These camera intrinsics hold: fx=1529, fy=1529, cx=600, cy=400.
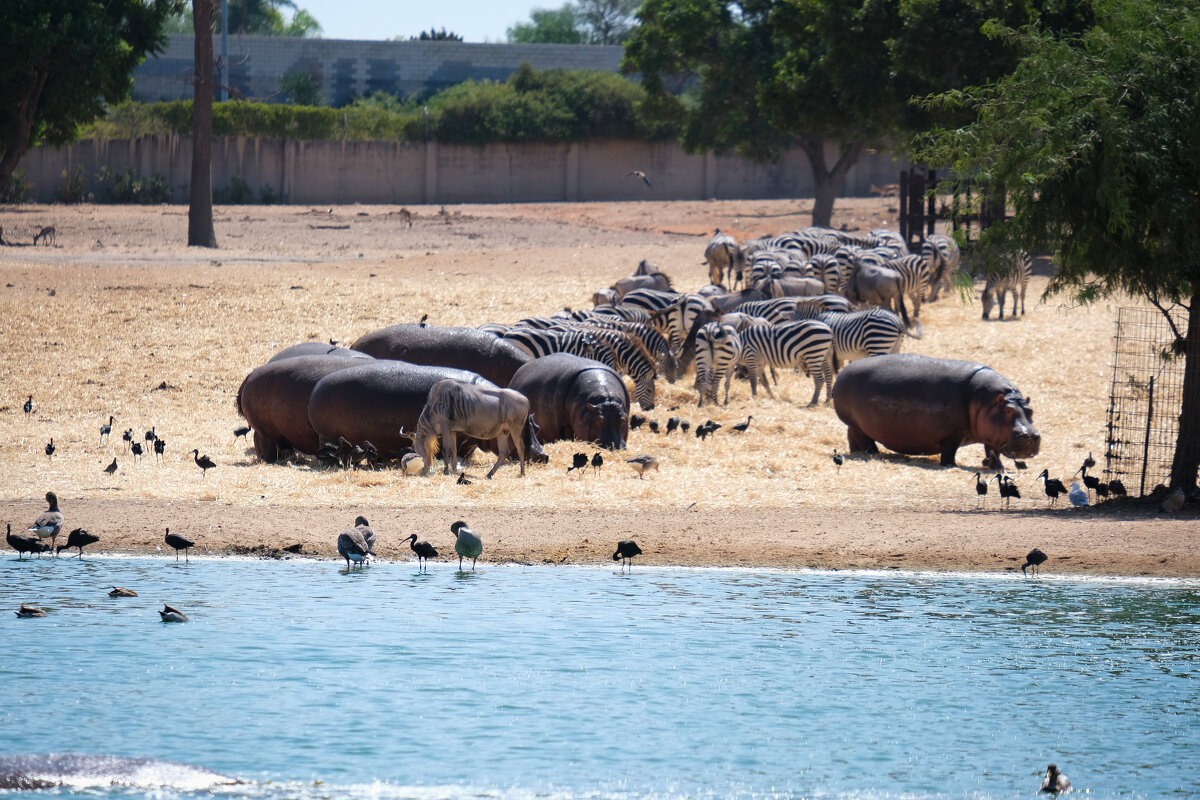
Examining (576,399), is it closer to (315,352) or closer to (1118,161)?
(315,352)

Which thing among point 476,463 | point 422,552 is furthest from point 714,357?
point 422,552

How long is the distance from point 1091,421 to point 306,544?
486 inches

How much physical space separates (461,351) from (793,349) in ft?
17.9

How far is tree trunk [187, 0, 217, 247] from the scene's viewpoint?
123ft

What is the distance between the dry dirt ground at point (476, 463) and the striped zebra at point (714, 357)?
345mm

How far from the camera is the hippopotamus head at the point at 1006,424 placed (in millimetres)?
17828

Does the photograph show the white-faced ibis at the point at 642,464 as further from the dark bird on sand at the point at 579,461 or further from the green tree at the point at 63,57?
the green tree at the point at 63,57

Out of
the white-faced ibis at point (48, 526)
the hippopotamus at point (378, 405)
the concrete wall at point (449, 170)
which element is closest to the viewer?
the white-faced ibis at point (48, 526)

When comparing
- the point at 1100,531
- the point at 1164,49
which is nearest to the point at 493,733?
the point at 1100,531

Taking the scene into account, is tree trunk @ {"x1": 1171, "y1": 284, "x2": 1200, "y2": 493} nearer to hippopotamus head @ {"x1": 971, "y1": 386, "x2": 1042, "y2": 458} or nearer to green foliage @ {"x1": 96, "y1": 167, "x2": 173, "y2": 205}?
hippopotamus head @ {"x1": 971, "y1": 386, "x2": 1042, "y2": 458}

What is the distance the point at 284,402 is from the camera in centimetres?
1773

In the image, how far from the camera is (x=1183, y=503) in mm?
15234

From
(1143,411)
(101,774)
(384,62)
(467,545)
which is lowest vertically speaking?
(101,774)

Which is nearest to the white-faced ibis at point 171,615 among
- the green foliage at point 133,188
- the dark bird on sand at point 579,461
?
the dark bird on sand at point 579,461
